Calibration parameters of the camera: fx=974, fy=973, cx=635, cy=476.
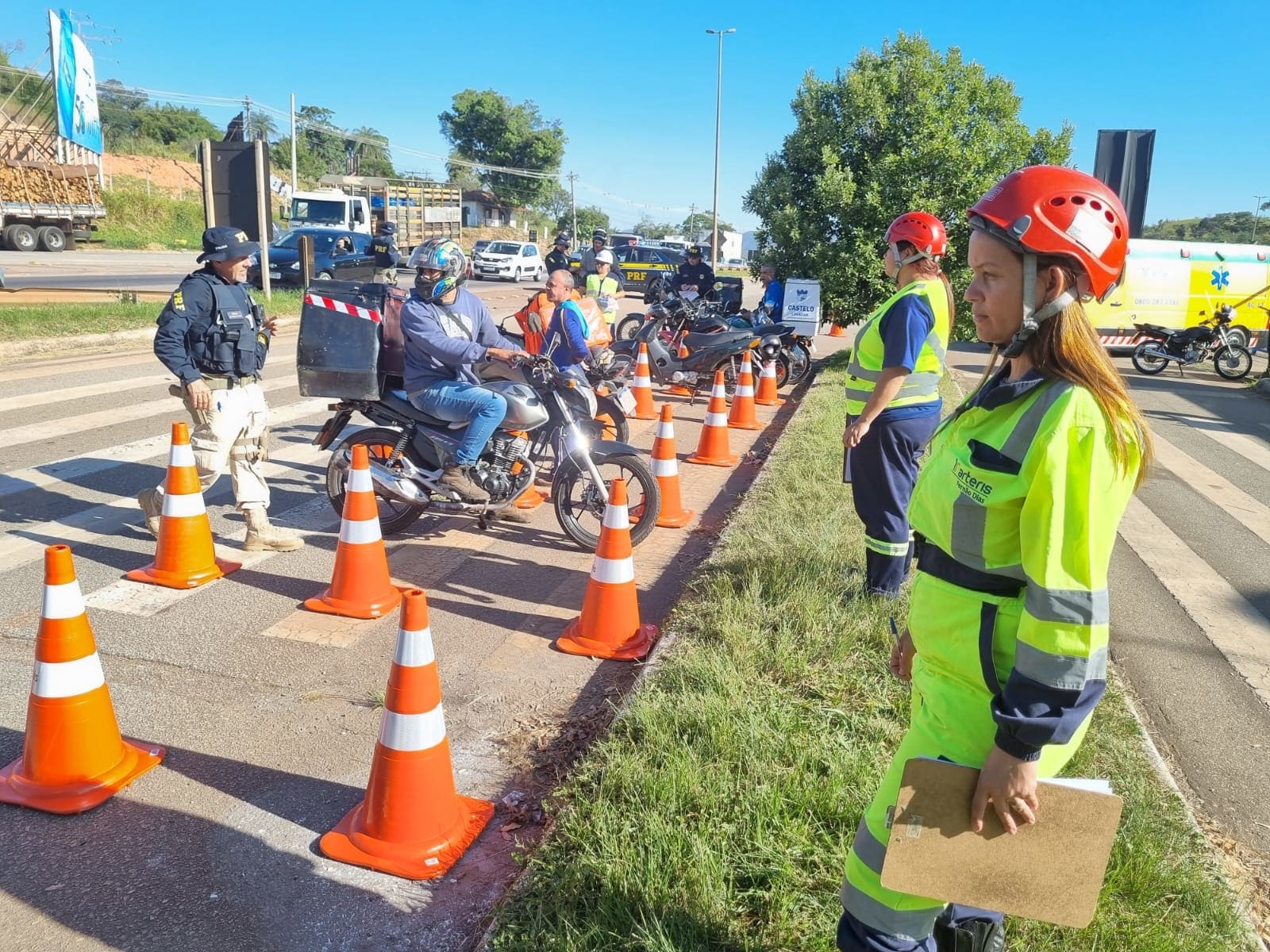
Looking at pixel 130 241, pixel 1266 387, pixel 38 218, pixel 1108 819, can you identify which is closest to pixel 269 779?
pixel 1108 819

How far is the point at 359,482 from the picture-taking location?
4914 millimetres

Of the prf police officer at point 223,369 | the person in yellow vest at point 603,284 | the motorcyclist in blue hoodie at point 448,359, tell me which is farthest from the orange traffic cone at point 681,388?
the prf police officer at point 223,369

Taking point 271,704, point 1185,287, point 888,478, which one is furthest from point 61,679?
point 1185,287

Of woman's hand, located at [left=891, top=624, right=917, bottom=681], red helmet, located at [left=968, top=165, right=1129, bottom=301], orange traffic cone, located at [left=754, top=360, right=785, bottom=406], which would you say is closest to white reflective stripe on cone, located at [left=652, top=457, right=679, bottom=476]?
woman's hand, located at [left=891, top=624, right=917, bottom=681]

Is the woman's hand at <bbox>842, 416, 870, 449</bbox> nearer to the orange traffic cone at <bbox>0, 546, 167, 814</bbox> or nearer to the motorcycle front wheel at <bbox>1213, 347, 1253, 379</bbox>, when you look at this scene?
the orange traffic cone at <bbox>0, 546, 167, 814</bbox>

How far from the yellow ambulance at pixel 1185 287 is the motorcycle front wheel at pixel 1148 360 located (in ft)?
3.32

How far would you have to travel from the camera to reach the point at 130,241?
39719 millimetres

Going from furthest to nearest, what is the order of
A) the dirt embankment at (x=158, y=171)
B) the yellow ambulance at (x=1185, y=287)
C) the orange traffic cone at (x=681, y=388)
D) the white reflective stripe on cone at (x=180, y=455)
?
1. the dirt embankment at (x=158, y=171)
2. the yellow ambulance at (x=1185, y=287)
3. the orange traffic cone at (x=681, y=388)
4. the white reflective stripe on cone at (x=180, y=455)

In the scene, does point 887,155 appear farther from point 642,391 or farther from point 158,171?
Result: point 158,171

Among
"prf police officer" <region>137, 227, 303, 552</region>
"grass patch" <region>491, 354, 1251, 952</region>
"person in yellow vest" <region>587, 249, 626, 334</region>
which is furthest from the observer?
"person in yellow vest" <region>587, 249, 626, 334</region>

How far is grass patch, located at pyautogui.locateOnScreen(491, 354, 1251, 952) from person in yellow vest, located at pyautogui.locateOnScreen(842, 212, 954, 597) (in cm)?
44

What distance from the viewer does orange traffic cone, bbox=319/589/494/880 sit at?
3.01 m

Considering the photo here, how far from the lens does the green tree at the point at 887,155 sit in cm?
1352

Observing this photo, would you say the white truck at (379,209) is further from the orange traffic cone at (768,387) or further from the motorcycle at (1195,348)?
the motorcycle at (1195,348)
